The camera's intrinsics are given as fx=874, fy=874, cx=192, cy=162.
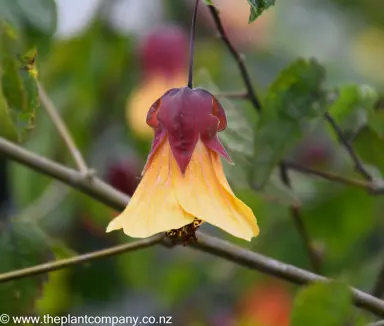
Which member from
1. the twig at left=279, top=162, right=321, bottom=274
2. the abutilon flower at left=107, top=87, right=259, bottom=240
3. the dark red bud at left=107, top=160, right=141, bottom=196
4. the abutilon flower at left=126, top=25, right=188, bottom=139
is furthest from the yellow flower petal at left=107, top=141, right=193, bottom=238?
the abutilon flower at left=126, top=25, right=188, bottom=139

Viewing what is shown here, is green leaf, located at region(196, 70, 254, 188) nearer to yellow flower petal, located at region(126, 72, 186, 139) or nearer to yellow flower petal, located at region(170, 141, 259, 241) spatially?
yellow flower petal, located at region(170, 141, 259, 241)

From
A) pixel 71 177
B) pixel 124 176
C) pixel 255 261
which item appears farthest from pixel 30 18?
pixel 124 176

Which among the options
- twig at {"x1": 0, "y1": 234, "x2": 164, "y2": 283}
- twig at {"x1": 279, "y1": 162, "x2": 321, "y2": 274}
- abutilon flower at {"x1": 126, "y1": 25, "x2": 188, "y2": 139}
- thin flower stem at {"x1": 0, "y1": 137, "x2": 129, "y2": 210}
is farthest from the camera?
abutilon flower at {"x1": 126, "y1": 25, "x2": 188, "y2": 139}

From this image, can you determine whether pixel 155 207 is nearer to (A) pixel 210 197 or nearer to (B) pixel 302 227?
(A) pixel 210 197

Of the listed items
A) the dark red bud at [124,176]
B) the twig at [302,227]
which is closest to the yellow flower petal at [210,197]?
the twig at [302,227]

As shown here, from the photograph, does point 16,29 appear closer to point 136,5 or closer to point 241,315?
point 241,315
